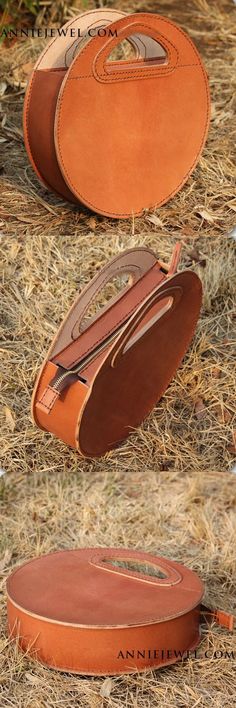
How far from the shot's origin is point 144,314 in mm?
2455

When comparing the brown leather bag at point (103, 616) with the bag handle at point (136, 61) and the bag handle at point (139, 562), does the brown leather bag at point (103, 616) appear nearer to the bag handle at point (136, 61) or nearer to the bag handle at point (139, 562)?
the bag handle at point (139, 562)

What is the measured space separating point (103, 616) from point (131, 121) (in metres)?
1.26

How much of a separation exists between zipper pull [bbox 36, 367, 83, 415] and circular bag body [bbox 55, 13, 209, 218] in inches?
19.0

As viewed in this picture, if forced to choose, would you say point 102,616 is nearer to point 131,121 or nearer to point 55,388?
point 55,388

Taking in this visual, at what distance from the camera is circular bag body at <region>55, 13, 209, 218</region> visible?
2.53m

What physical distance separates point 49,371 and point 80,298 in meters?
0.21

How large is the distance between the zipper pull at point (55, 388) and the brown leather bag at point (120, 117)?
0.49 metres

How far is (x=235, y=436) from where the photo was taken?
2953 mm

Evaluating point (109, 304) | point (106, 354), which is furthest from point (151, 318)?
point (106, 354)

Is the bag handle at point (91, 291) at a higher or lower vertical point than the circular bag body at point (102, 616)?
higher

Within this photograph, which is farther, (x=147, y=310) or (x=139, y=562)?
(x=139, y=562)

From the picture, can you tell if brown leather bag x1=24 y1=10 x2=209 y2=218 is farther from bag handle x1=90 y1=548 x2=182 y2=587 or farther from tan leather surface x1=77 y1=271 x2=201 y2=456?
bag handle x1=90 y1=548 x2=182 y2=587

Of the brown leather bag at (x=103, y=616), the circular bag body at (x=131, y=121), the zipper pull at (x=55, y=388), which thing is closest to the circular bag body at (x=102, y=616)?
the brown leather bag at (x=103, y=616)

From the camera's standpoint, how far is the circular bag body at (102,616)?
2166mm
